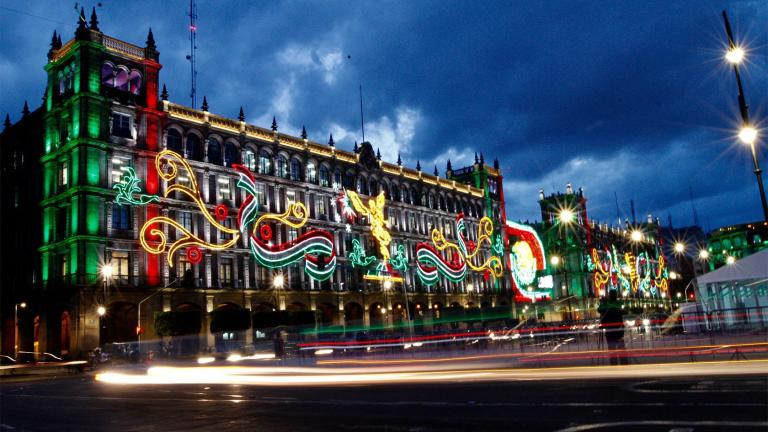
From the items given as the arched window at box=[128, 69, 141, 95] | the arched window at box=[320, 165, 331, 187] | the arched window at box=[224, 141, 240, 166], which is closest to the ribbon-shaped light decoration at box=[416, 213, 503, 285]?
the arched window at box=[320, 165, 331, 187]

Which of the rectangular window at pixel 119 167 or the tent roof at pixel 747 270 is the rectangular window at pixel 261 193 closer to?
the rectangular window at pixel 119 167

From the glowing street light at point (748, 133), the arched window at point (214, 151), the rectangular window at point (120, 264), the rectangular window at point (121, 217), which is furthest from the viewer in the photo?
the arched window at point (214, 151)

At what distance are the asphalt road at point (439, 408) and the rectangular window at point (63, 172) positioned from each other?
37407mm

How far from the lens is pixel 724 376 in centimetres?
1560

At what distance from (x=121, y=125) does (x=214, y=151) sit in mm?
9319

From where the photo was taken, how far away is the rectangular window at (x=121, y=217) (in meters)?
50.8

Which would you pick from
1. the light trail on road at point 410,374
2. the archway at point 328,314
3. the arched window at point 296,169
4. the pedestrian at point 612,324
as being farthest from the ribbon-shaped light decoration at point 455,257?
the pedestrian at point 612,324

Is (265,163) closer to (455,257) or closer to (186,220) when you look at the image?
(186,220)

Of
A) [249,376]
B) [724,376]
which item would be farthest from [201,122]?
[724,376]

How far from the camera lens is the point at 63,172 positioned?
52.6m

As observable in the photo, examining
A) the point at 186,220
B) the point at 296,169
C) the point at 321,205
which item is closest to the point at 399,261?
the point at 321,205

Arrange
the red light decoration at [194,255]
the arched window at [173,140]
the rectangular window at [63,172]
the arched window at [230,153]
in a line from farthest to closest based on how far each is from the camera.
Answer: the arched window at [230,153] → the arched window at [173,140] → the red light decoration at [194,255] → the rectangular window at [63,172]

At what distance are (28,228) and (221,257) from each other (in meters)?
17.2

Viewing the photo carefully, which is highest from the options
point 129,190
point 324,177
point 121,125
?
point 121,125
